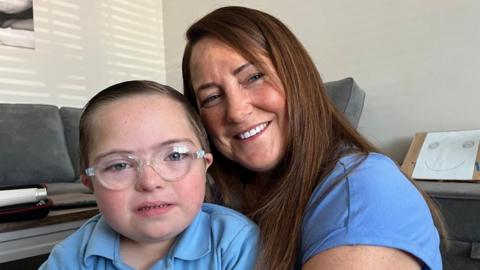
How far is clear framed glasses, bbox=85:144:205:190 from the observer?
0.74m

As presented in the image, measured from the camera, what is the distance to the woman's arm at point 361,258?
581mm

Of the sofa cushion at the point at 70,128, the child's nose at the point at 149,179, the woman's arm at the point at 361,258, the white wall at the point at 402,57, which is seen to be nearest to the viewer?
the woman's arm at the point at 361,258

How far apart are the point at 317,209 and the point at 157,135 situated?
31 centimetres

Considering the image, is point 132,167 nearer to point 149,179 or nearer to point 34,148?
point 149,179

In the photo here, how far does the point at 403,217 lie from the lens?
61cm

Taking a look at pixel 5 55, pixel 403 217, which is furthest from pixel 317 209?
pixel 5 55

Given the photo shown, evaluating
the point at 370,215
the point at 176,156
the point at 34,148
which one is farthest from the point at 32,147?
the point at 370,215

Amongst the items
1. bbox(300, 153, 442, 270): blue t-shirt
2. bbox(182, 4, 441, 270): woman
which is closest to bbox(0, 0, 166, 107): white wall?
bbox(182, 4, 441, 270): woman

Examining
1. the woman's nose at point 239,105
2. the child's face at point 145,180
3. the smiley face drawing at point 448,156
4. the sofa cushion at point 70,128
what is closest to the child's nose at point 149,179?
the child's face at point 145,180

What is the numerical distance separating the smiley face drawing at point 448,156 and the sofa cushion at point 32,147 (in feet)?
7.35

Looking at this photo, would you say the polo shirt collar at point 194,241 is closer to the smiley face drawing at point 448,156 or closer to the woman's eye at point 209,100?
the woman's eye at point 209,100

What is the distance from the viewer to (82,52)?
3535mm

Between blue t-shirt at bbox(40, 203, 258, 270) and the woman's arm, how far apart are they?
17cm

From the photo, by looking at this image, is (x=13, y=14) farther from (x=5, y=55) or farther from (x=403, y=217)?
(x=403, y=217)
